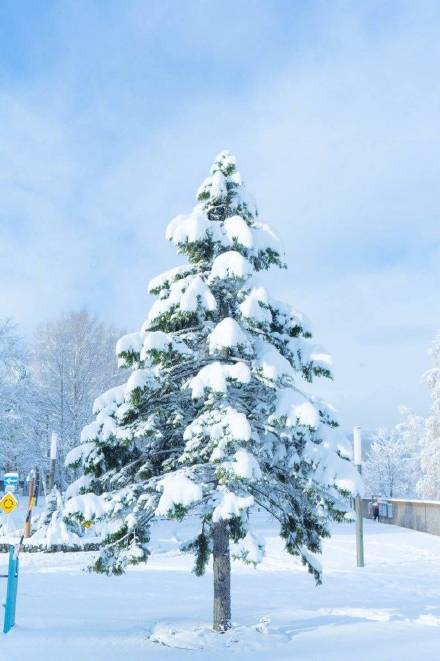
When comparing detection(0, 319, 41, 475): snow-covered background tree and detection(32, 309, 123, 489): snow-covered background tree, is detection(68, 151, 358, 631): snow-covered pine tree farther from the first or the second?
detection(32, 309, 123, 489): snow-covered background tree

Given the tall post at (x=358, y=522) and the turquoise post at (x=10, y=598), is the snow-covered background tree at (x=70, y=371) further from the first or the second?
the turquoise post at (x=10, y=598)

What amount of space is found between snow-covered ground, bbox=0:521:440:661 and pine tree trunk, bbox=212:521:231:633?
0.66 ft

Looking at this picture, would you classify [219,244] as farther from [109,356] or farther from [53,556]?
[109,356]

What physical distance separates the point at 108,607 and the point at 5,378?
65.2ft

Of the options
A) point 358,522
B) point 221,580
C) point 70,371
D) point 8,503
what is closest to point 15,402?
point 70,371

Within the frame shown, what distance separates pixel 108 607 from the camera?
1043 cm

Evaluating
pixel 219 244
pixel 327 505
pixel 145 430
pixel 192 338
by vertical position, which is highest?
pixel 219 244

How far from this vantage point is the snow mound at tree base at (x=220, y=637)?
8.07 meters

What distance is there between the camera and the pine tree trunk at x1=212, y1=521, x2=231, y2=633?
8.52 metres

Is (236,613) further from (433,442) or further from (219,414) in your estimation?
(433,442)

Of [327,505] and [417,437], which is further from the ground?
[417,437]

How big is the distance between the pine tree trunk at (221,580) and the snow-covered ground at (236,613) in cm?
20

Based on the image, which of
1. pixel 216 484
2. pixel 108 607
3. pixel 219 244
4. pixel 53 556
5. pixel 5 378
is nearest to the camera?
pixel 216 484

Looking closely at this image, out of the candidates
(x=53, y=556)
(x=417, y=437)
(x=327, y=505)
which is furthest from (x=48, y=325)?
(x=327, y=505)
